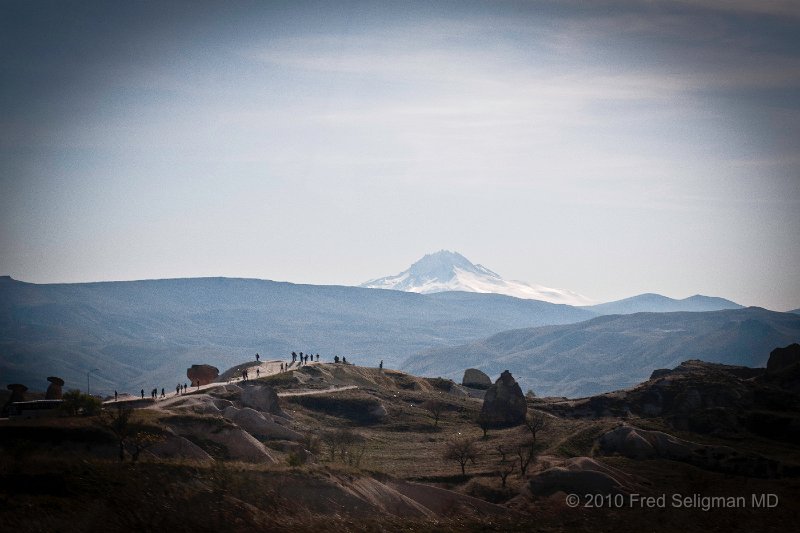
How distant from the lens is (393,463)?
11238 cm

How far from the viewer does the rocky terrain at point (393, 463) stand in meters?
73.2

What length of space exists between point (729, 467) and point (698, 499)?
628 inches

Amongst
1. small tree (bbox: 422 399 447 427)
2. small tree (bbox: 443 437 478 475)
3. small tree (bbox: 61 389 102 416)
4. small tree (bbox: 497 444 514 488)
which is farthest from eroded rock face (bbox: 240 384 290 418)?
small tree (bbox: 61 389 102 416)

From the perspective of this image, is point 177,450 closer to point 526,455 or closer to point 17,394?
point 17,394

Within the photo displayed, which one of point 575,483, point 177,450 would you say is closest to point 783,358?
point 575,483

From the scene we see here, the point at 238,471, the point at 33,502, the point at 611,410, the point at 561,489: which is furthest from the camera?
the point at 611,410

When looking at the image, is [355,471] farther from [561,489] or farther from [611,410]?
[611,410]

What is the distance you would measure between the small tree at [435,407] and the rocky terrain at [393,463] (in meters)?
1.04

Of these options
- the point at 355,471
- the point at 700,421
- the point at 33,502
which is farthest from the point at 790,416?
the point at 33,502

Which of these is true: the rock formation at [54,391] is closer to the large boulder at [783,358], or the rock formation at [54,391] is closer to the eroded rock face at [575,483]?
the eroded rock face at [575,483]

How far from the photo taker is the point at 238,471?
80.6 m

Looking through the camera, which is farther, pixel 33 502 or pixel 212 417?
pixel 212 417

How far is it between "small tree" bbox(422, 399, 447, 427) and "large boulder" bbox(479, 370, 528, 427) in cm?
807

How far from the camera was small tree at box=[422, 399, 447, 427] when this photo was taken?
154 meters
